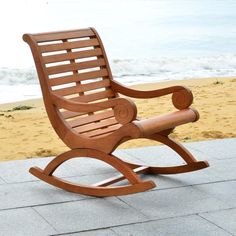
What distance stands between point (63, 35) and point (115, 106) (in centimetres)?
84

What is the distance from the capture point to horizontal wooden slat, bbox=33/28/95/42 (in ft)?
14.1

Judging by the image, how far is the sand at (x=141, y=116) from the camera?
6.52 metres

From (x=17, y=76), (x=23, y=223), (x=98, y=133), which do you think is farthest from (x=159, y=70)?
(x=23, y=223)

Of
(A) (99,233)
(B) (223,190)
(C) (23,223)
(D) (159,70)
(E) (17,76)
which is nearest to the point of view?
(A) (99,233)

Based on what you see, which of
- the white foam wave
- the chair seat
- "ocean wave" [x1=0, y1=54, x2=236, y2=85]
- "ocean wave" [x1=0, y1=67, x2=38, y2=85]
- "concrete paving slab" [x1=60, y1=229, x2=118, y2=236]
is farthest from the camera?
the white foam wave

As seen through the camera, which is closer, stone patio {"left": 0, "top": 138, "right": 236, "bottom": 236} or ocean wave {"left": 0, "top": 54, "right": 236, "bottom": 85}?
stone patio {"left": 0, "top": 138, "right": 236, "bottom": 236}

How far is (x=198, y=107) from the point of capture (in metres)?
8.59

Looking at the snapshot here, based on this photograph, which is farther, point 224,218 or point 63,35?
point 63,35

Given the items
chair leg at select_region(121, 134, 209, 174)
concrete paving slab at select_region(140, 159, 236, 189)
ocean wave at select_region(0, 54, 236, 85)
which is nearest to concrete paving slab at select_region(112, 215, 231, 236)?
concrete paving slab at select_region(140, 159, 236, 189)

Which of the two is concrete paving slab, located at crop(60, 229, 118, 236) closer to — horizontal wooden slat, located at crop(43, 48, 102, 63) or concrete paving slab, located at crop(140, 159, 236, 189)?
concrete paving slab, located at crop(140, 159, 236, 189)

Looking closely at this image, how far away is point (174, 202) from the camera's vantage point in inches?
154

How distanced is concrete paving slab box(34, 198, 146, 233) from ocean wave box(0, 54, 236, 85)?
8.18 metres

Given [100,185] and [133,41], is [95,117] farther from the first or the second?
[133,41]

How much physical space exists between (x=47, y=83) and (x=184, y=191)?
114cm
